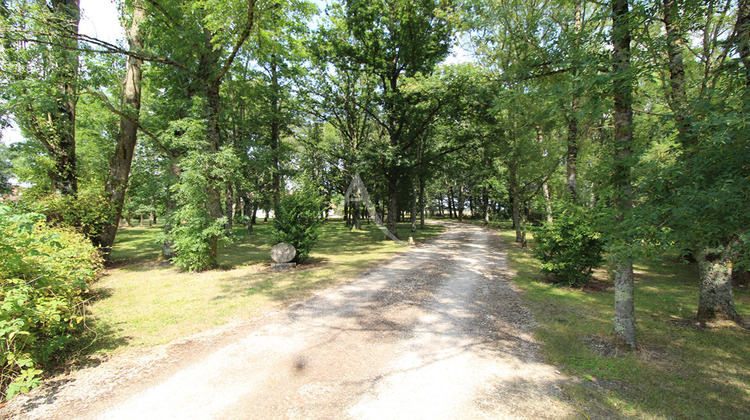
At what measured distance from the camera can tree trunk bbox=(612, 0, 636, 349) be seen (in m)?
3.84

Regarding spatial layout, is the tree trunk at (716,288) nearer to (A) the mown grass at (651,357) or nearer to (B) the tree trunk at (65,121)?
(A) the mown grass at (651,357)

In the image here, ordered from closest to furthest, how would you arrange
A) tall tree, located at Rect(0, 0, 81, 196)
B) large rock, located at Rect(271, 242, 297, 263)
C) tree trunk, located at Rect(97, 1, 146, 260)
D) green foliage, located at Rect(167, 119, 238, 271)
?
tall tree, located at Rect(0, 0, 81, 196)
green foliage, located at Rect(167, 119, 238, 271)
large rock, located at Rect(271, 242, 297, 263)
tree trunk, located at Rect(97, 1, 146, 260)

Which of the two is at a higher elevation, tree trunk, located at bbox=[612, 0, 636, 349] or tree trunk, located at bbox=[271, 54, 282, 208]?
tree trunk, located at bbox=[271, 54, 282, 208]

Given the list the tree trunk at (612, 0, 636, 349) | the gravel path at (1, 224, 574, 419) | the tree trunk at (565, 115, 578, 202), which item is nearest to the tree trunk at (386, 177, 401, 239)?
the tree trunk at (565, 115, 578, 202)

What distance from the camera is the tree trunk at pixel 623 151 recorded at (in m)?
3.84

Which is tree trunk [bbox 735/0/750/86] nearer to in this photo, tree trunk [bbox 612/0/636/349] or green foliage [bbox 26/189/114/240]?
tree trunk [bbox 612/0/636/349]

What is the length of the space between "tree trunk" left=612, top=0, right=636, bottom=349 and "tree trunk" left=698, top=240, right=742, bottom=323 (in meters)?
2.35

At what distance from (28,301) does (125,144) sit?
34.8ft

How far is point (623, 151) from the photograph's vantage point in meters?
4.33

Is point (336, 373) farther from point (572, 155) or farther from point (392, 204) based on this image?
point (392, 204)

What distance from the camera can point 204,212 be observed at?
380 inches

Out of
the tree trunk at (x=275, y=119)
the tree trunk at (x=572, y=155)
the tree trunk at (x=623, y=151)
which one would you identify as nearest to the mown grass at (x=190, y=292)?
the tree trunk at (x=275, y=119)

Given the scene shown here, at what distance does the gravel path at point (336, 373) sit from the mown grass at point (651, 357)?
0.41 metres

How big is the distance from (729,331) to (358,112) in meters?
21.5
